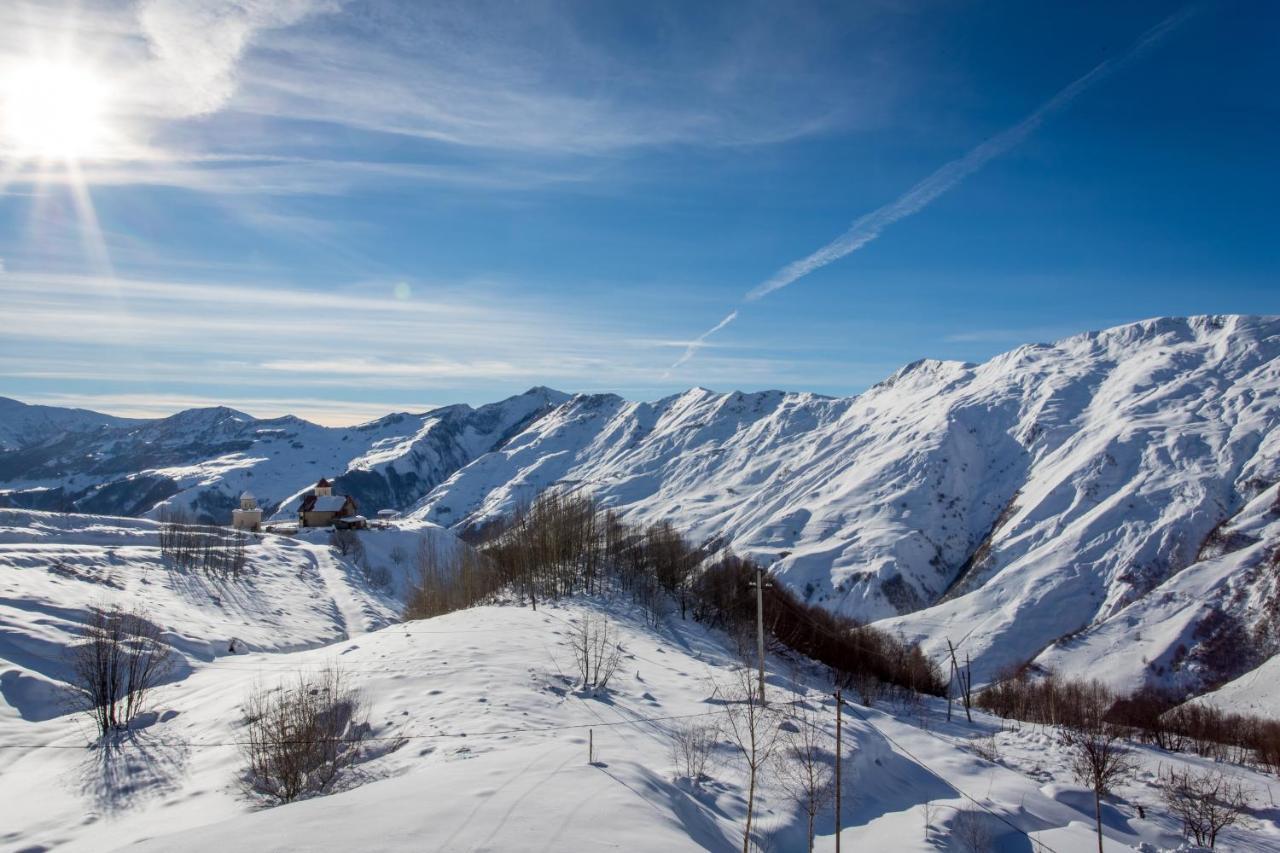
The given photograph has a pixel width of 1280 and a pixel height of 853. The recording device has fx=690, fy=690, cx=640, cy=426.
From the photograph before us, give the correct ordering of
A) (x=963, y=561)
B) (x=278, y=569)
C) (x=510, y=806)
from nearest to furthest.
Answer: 1. (x=510, y=806)
2. (x=278, y=569)
3. (x=963, y=561)

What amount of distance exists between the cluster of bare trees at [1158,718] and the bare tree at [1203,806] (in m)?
18.3

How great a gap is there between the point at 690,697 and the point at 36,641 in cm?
4060

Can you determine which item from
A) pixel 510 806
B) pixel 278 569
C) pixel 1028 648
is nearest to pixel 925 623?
pixel 1028 648

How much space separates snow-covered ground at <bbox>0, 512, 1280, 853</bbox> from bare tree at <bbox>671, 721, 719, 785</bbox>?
47cm

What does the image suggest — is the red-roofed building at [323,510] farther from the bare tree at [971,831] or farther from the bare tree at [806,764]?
the bare tree at [971,831]

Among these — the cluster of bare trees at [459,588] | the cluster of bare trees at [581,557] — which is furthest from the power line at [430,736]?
the cluster of bare trees at [459,588]

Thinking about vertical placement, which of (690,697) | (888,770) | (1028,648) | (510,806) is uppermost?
(510,806)

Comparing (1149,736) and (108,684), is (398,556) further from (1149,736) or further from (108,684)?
(1149,736)

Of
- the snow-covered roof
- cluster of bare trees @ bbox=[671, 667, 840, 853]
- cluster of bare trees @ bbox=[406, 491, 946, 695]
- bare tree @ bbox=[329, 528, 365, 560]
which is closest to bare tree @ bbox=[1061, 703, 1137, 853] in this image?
cluster of bare trees @ bbox=[671, 667, 840, 853]

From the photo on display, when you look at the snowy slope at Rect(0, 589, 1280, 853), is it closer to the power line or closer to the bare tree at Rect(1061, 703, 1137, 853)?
the power line

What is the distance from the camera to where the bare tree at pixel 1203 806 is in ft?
95.9

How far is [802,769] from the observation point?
79.6 ft

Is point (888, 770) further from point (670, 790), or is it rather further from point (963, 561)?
point (963, 561)

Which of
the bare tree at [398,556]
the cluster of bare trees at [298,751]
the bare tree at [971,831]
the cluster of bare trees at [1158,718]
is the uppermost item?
the cluster of bare trees at [298,751]
